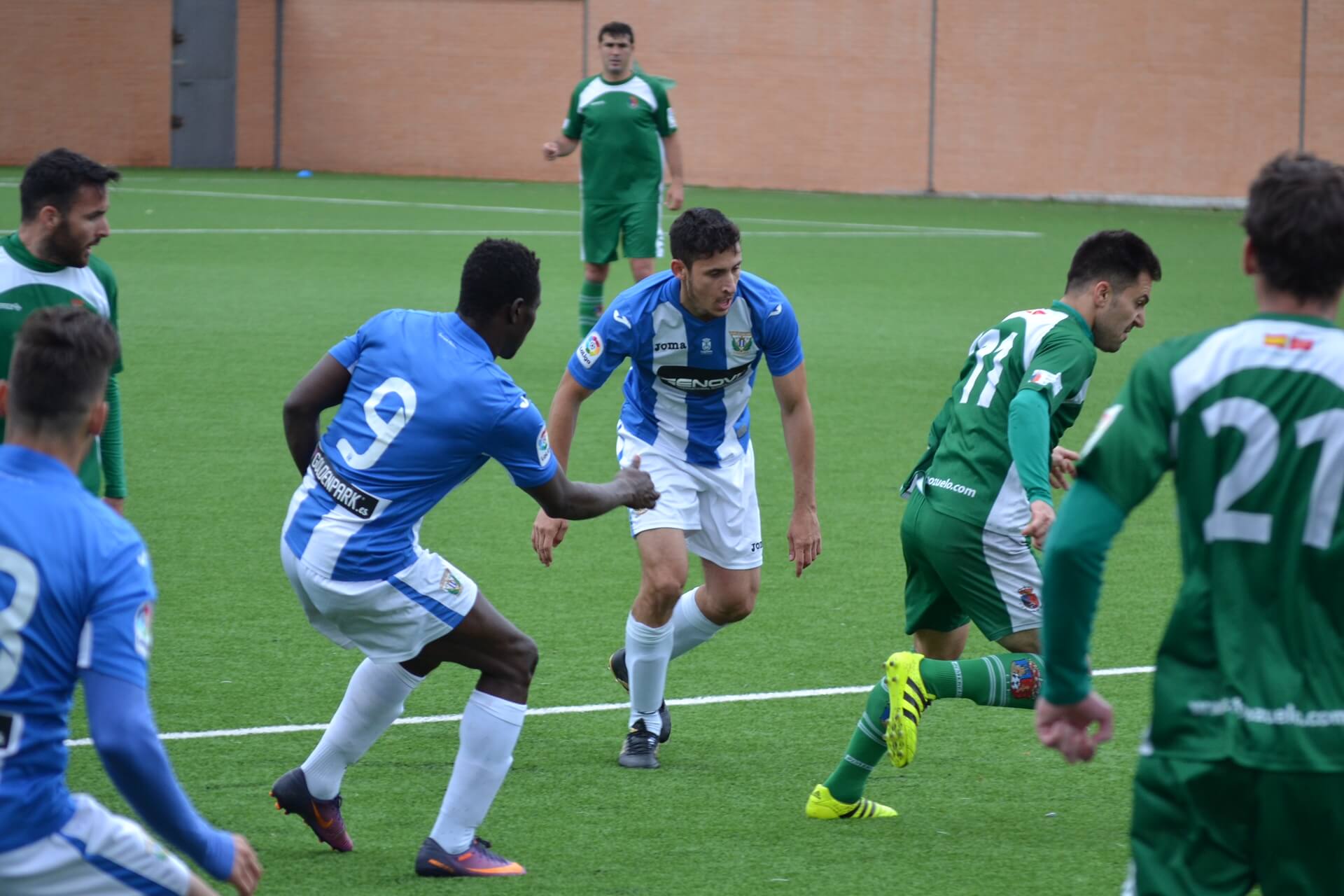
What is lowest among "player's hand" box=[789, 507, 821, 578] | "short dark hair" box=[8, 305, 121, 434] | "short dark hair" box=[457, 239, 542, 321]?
"player's hand" box=[789, 507, 821, 578]

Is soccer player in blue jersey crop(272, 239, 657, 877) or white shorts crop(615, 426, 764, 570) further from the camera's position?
white shorts crop(615, 426, 764, 570)

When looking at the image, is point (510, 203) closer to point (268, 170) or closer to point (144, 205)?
point (144, 205)

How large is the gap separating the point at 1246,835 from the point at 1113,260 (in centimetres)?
247

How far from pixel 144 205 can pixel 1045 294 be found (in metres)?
14.6

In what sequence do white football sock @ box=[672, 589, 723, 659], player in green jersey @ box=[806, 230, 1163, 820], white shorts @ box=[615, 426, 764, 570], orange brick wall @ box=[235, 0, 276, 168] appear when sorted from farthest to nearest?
orange brick wall @ box=[235, 0, 276, 168], white football sock @ box=[672, 589, 723, 659], white shorts @ box=[615, 426, 764, 570], player in green jersey @ box=[806, 230, 1163, 820]

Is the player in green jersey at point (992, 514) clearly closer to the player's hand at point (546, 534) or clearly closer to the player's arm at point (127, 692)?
the player's hand at point (546, 534)

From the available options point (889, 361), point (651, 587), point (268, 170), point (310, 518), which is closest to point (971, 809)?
point (651, 587)

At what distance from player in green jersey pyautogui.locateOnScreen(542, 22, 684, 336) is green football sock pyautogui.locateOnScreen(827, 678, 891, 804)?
971 cm

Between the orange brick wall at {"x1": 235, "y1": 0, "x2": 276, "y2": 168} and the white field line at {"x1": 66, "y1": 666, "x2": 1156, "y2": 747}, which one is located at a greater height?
the orange brick wall at {"x1": 235, "y1": 0, "x2": 276, "y2": 168}

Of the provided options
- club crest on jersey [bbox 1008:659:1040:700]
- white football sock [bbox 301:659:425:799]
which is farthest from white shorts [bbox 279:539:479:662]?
club crest on jersey [bbox 1008:659:1040:700]

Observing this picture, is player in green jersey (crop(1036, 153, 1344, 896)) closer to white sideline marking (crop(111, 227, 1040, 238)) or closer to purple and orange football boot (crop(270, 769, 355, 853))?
purple and orange football boot (crop(270, 769, 355, 853))

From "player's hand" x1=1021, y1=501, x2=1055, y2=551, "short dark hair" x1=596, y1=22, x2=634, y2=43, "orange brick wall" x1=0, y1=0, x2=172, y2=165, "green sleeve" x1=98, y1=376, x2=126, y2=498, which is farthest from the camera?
"orange brick wall" x1=0, y1=0, x2=172, y2=165

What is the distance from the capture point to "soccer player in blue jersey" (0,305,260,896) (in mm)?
2805

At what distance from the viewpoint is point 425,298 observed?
16.8 m
